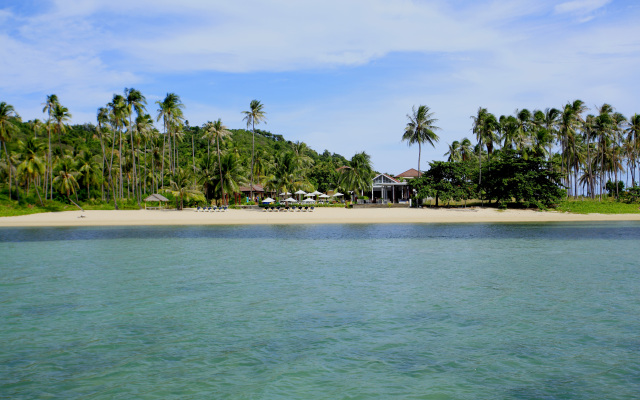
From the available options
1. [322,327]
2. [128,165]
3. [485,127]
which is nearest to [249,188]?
[128,165]

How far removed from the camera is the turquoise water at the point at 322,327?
7.18m

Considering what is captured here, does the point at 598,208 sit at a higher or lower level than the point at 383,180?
lower

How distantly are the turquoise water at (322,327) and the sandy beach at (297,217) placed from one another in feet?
78.7

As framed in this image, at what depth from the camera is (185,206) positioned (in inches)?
2518

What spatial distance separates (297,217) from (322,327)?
38.1 m

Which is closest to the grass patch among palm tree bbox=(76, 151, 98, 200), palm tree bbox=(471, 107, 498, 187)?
palm tree bbox=(471, 107, 498, 187)

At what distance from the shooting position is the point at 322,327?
33.7ft

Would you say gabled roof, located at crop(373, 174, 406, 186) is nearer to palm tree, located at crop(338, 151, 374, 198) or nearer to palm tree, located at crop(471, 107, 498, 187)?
palm tree, located at crop(338, 151, 374, 198)

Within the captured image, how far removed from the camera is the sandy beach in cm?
4518

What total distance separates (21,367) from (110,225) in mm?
38447

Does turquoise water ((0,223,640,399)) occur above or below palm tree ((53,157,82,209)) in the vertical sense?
below

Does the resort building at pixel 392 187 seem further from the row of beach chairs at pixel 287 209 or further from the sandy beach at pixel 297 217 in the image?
the row of beach chairs at pixel 287 209

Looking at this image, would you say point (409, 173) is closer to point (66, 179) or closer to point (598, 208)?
point (598, 208)

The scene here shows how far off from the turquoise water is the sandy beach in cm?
2398
